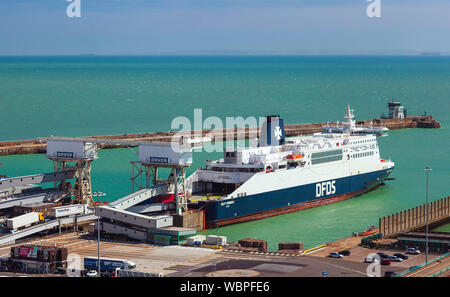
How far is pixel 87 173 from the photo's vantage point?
5750 cm

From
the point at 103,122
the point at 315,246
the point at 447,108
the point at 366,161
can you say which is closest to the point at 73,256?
the point at 315,246

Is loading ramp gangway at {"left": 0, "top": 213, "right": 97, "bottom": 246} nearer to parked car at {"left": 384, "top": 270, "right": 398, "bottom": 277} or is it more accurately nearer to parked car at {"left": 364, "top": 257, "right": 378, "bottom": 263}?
parked car at {"left": 364, "top": 257, "right": 378, "bottom": 263}

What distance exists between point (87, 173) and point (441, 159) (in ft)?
160

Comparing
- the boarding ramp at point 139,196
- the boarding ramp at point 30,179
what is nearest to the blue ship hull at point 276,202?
the boarding ramp at point 139,196

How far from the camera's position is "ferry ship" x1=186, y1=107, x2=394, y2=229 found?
56531mm

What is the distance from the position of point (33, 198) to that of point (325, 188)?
24327 mm

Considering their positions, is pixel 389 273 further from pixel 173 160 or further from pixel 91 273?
pixel 173 160

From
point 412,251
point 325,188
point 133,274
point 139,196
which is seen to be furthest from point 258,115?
point 133,274

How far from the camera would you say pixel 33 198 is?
2191 inches

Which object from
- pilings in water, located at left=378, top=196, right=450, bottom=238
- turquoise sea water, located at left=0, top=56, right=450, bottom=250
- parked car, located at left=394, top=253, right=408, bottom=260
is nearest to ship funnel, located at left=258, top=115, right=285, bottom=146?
turquoise sea water, located at left=0, top=56, right=450, bottom=250

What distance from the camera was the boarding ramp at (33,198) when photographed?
54.2 meters

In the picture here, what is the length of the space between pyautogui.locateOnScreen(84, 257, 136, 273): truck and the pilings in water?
59.2 ft

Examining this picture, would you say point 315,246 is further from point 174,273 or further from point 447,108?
point 447,108

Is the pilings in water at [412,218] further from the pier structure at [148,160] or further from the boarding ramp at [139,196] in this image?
the boarding ramp at [139,196]
